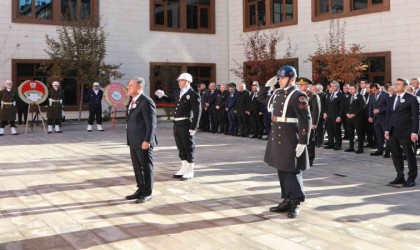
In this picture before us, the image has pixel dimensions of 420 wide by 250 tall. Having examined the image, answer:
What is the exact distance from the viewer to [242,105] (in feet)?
56.7

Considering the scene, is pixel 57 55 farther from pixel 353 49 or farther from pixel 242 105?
pixel 353 49

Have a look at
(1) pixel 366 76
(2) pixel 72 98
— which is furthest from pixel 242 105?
(2) pixel 72 98

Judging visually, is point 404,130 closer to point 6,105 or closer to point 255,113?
point 255,113

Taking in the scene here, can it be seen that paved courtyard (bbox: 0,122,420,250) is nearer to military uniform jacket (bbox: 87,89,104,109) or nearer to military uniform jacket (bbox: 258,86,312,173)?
military uniform jacket (bbox: 258,86,312,173)

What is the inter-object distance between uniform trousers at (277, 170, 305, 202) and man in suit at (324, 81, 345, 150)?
7.53m

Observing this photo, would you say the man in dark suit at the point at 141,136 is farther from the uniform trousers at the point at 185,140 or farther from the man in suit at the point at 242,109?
the man in suit at the point at 242,109

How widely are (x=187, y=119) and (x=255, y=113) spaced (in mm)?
8313

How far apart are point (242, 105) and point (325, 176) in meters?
8.25

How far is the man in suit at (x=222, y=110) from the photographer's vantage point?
1847cm

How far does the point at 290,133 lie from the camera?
6301 millimetres

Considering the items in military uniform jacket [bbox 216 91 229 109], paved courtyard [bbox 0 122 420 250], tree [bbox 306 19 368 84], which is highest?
tree [bbox 306 19 368 84]

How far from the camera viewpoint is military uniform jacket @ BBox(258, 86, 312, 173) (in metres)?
6.20

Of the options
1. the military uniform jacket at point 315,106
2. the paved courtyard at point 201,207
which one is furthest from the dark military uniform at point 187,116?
the military uniform jacket at point 315,106

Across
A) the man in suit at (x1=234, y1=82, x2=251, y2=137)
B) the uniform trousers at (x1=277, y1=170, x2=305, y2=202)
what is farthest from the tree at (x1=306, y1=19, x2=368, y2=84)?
the uniform trousers at (x1=277, y1=170, x2=305, y2=202)
